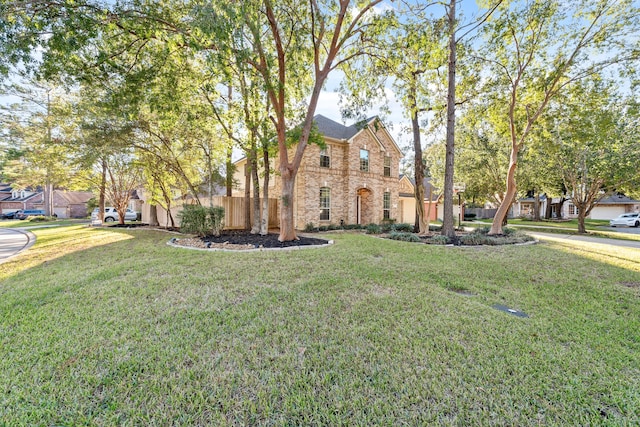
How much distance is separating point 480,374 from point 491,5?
11.7 metres

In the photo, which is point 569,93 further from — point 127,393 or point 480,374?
point 127,393

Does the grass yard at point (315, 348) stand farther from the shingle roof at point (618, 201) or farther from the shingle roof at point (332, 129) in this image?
the shingle roof at point (618, 201)

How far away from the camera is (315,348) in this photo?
257cm

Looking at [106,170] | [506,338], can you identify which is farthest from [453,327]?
[106,170]

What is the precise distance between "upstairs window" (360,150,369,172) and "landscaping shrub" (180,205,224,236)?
976 cm

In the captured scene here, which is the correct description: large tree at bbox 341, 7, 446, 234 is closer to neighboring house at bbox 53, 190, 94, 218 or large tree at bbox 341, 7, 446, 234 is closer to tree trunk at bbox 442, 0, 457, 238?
tree trunk at bbox 442, 0, 457, 238

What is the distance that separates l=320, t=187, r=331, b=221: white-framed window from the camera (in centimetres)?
1518

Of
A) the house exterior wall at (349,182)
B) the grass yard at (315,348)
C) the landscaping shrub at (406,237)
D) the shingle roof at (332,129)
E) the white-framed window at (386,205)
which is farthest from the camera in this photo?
the white-framed window at (386,205)

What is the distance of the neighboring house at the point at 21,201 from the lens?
34.2 m

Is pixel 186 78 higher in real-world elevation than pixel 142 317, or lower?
higher

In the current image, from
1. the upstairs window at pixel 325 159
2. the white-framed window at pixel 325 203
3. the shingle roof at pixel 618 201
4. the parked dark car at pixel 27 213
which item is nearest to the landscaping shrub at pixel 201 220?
the white-framed window at pixel 325 203

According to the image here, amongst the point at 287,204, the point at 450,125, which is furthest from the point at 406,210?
the point at 287,204

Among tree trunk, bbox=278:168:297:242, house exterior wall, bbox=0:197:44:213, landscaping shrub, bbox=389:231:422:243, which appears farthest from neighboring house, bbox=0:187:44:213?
landscaping shrub, bbox=389:231:422:243

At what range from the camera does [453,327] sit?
3006 mm
